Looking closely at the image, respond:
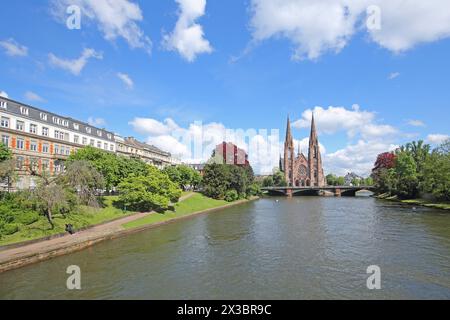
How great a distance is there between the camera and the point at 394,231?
33188mm

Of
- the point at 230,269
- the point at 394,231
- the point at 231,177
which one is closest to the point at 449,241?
the point at 394,231

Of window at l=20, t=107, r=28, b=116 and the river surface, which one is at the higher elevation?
window at l=20, t=107, r=28, b=116

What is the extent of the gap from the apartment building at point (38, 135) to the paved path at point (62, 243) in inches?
584

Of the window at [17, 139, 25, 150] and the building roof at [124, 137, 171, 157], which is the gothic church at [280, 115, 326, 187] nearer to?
the building roof at [124, 137, 171, 157]

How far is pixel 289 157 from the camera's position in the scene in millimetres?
172500

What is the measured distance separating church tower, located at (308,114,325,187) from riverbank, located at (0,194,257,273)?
12465 centimetres

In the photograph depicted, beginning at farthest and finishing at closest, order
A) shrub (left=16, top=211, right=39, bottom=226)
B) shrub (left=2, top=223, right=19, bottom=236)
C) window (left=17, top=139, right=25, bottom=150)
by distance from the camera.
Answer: window (left=17, top=139, right=25, bottom=150) → shrub (left=16, top=211, right=39, bottom=226) → shrub (left=2, top=223, right=19, bottom=236)

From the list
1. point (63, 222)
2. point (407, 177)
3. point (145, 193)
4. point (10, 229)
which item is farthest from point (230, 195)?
point (10, 229)

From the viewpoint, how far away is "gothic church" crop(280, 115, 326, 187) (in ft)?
536

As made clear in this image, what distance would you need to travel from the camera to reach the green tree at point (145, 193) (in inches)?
1737

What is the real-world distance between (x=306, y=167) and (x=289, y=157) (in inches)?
480
